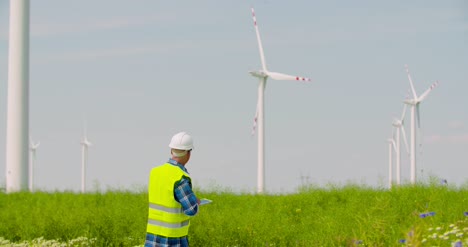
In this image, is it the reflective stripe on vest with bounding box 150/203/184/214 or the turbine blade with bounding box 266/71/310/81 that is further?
the turbine blade with bounding box 266/71/310/81

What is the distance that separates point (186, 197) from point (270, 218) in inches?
258

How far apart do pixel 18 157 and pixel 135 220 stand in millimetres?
9135

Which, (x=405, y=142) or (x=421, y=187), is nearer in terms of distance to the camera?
(x=421, y=187)

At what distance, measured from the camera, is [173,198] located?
283 inches

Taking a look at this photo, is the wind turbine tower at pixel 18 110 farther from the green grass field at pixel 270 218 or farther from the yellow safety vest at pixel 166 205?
the yellow safety vest at pixel 166 205

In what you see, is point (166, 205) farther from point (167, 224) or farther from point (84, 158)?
point (84, 158)

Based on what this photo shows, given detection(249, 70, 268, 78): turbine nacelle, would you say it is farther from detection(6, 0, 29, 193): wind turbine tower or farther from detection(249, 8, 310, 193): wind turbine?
detection(6, 0, 29, 193): wind turbine tower

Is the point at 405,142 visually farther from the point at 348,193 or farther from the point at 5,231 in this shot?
the point at 5,231

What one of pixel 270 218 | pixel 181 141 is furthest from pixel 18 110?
pixel 181 141

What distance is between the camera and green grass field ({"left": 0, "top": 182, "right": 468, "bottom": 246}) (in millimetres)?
11305

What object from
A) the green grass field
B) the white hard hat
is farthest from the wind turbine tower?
the white hard hat

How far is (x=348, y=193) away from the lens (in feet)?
52.0

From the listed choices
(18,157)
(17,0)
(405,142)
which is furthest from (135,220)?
(405,142)

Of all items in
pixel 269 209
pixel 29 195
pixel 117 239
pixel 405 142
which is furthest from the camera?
pixel 405 142
